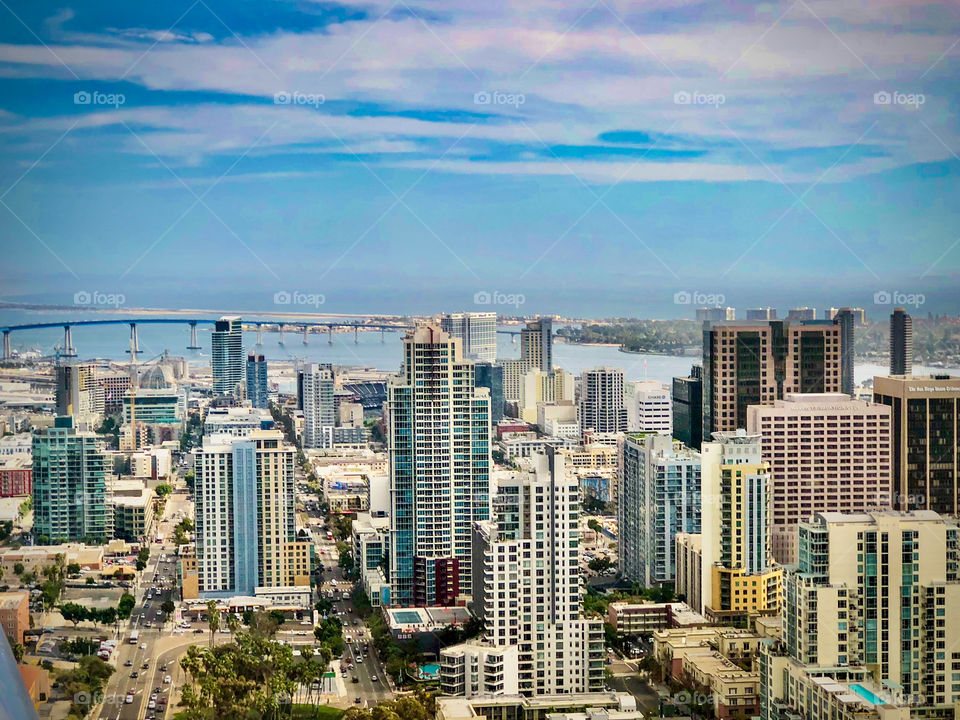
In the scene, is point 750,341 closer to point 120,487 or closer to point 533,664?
point 533,664

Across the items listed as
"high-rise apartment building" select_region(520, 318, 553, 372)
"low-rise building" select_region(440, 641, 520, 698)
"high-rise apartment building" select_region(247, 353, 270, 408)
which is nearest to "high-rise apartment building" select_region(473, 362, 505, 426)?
"high-rise apartment building" select_region(520, 318, 553, 372)

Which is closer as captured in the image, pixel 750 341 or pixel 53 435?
pixel 53 435

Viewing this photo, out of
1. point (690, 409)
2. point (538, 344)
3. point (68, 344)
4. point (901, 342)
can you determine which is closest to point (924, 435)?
point (901, 342)

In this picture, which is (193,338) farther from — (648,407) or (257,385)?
(648,407)

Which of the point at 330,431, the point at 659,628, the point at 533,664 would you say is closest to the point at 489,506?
the point at 659,628

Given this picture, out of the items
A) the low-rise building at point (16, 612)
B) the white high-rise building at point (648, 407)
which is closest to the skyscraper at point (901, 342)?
the white high-rise building at point (648, 407)

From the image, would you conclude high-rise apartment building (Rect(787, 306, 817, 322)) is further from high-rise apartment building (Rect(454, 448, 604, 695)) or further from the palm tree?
the palm tree
